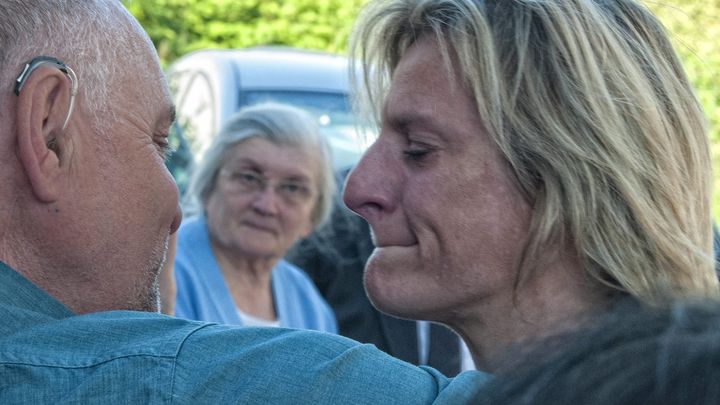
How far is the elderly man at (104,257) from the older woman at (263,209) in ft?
9.63

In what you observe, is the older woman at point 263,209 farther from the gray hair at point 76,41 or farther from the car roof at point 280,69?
the gray hair at point 76,41

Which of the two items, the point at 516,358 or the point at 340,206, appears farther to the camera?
the point at 340,206

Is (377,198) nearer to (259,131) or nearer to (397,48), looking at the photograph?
(397,48)

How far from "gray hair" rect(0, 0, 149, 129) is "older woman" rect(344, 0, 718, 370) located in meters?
0.51

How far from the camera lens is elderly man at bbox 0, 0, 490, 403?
4.90 feet

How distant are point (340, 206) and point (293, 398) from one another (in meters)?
4.34

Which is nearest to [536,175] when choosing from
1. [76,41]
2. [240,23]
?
[76,41]

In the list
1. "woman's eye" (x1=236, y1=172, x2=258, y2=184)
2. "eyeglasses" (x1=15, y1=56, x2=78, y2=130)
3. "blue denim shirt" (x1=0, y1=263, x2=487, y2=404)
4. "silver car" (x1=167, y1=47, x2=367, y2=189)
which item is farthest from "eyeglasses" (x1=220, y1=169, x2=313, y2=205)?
"blue denim shirt" (x1=0, y1=263, x2=487, y2=404)

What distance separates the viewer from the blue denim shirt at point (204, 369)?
147 centimetres

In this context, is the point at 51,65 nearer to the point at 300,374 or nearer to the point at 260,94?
the point at 300,374

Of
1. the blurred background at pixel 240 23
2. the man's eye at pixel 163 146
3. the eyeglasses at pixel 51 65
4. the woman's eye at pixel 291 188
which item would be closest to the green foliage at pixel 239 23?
the blurred background at pixel 240 23

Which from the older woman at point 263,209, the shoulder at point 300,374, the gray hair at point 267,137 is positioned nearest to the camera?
the shoulder at point 300,374

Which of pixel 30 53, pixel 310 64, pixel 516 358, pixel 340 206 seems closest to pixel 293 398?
pixel 516 358

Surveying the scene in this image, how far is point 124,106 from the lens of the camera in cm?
187
